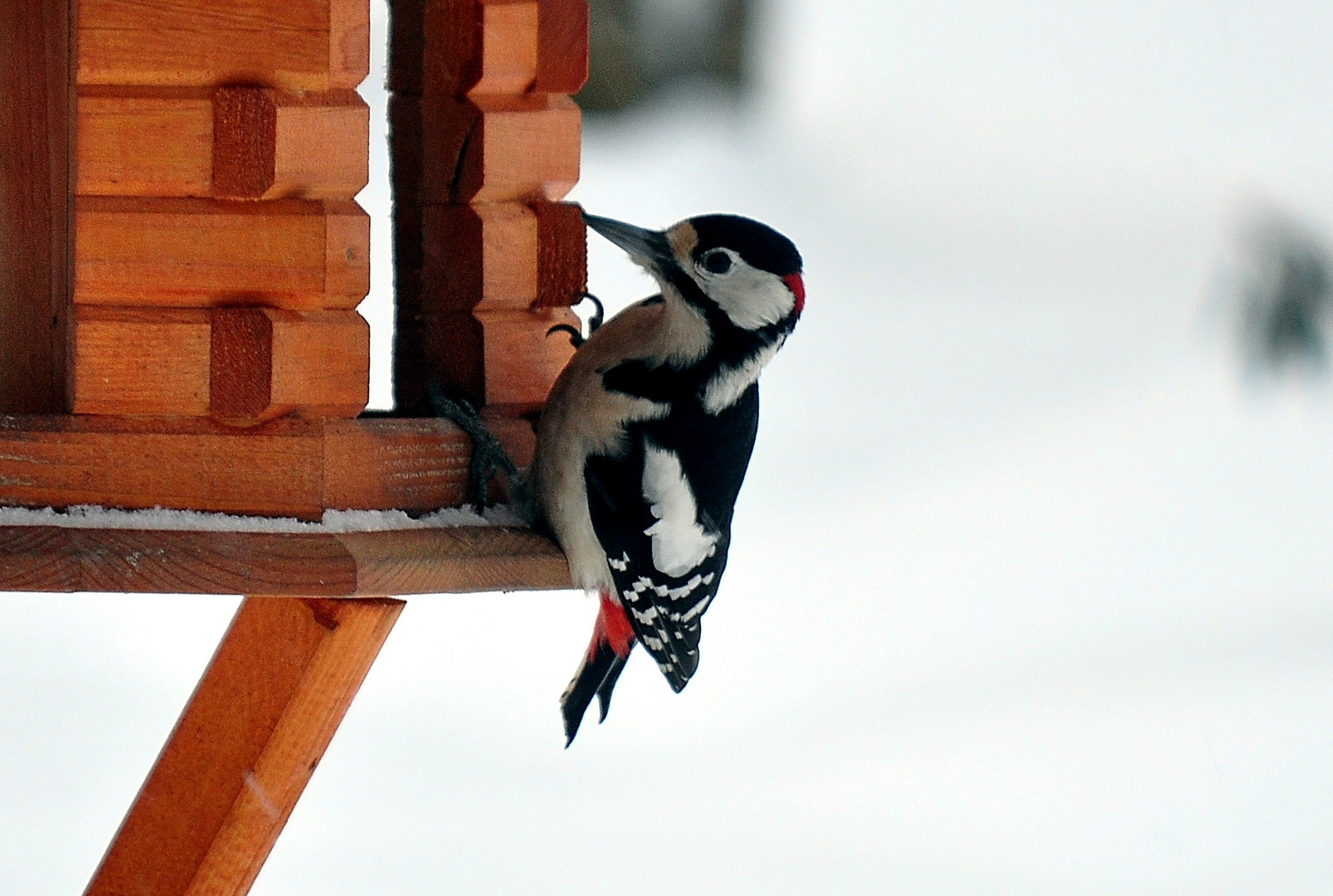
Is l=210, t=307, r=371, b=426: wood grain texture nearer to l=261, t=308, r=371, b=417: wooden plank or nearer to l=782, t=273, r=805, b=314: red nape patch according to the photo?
l=261, t=308, r=371, b=417: wooden plank

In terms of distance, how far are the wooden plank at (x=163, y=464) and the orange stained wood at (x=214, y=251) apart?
122 millimetres

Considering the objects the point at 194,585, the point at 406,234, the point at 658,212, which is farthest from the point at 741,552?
the point at 194,585

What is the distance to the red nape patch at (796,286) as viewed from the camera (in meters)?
2.17

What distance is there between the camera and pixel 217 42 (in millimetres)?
1595

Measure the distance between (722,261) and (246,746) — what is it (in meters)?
0.81

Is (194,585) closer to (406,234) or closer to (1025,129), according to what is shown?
(406,234)

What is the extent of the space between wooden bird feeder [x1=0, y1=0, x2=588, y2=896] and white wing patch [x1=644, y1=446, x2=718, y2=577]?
0.26 m

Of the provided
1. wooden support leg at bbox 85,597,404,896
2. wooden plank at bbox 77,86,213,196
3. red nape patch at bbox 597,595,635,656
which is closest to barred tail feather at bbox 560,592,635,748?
red nape patch at bbox 597,595,635,656

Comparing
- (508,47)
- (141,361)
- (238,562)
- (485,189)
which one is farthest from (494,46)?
(238,562)

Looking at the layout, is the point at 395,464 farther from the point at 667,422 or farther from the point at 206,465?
the point at 667,422

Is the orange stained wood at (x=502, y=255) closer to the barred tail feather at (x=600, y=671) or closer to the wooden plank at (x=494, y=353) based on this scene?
the wooden plank at (x=494, y=353)

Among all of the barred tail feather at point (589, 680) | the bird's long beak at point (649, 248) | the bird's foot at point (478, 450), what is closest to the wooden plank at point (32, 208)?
the bird's foot at point (478, 450)

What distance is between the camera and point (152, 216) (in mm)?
1608

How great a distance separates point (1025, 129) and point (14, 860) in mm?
2664
